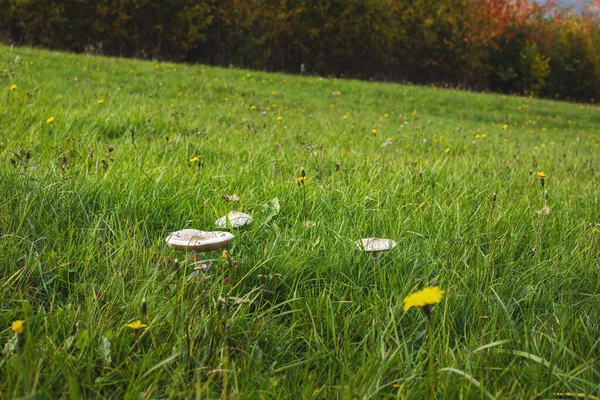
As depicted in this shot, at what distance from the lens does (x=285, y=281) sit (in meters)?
1.67

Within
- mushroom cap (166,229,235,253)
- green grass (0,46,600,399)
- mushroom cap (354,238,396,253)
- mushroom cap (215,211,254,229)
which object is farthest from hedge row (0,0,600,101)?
mushroom cap (354,238,396,253)

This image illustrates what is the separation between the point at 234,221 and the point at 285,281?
1.08ft

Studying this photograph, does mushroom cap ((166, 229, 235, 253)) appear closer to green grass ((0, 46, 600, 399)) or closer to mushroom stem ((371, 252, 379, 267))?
green grass ((0, 46, 600, 399))

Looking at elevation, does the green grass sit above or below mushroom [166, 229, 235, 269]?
below

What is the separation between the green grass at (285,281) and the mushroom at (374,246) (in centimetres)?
6

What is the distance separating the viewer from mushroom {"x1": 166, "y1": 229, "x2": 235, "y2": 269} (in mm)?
1474

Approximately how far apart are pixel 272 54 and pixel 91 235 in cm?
2040

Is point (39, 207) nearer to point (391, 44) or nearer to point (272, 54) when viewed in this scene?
point (272, 54)

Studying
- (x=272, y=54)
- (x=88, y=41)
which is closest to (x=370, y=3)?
(x=272, y=54)

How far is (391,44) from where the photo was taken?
22344 millimetres

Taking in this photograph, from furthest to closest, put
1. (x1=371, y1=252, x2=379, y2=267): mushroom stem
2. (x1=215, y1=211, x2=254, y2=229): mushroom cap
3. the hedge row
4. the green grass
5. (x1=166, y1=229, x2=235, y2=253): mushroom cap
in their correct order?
the hedge row → (x1=215, y1=211, x2=254, y2=229): mushroom cap → (x1=371, y1=252, x2=379, y2=267): mushroom stem → (x1=166, y1=229, x2=235, y2=253): mushroom cap → the green grass

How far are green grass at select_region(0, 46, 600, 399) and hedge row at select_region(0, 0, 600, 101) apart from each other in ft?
42.5

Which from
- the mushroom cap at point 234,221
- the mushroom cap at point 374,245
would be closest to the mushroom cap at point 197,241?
the mushroom cap at point 234,221

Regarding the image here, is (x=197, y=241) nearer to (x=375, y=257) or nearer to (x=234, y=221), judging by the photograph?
(x=234, y=221)
